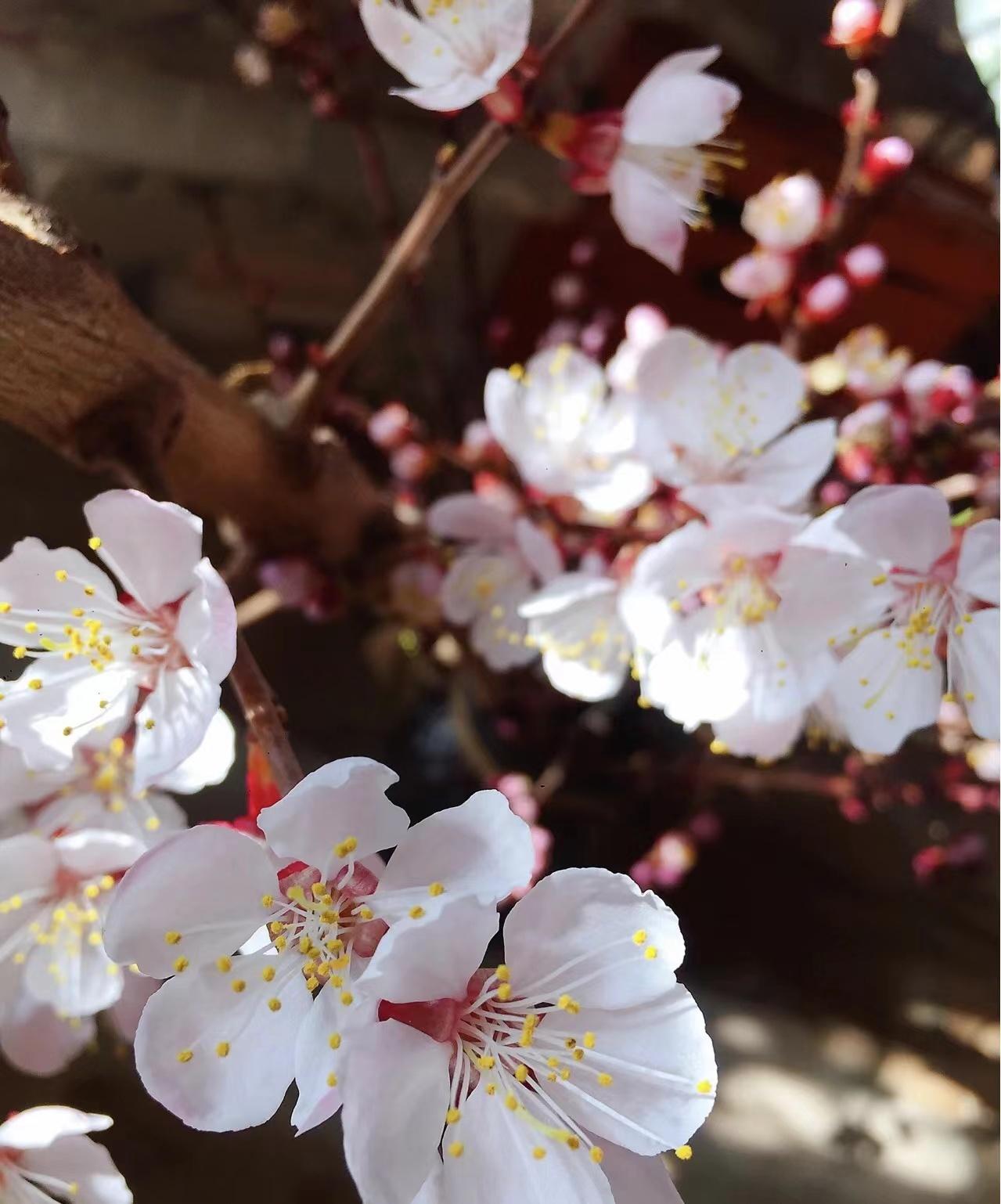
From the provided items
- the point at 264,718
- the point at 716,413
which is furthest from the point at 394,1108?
the point at 716,413

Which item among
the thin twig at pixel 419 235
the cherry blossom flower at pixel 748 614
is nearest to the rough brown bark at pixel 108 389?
the thin twig at pixel 419 235

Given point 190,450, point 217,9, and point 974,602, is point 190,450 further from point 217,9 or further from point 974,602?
point 974,602

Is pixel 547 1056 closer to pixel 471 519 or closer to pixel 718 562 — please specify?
pixel 718 562

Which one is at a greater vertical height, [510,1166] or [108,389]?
[108,389]

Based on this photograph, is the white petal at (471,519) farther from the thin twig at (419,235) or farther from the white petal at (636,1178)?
the white petal at (636,1178)

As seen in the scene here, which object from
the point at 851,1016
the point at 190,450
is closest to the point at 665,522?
the point at 190,450
